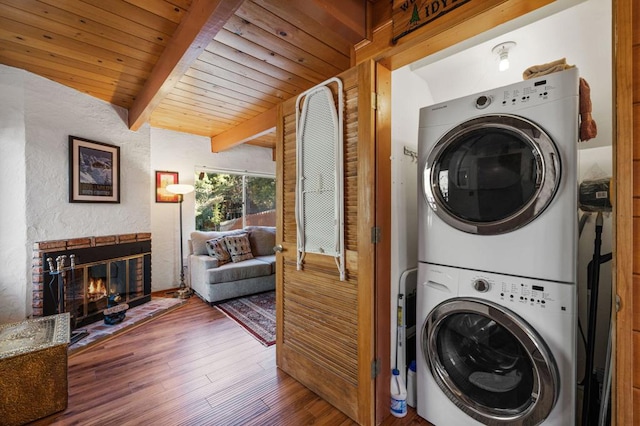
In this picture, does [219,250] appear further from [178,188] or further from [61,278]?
[61,278]

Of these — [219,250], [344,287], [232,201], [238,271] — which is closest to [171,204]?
[232,201]

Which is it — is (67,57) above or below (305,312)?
above

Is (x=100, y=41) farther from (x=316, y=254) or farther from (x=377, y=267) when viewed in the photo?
(x=377, y=267)

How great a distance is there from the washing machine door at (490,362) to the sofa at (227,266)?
107 inches

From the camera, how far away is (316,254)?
1750 mm

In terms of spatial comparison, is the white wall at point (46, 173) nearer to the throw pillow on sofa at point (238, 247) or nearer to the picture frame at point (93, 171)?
the picture frame at point (93, 171)

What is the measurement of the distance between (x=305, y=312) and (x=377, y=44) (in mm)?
1695

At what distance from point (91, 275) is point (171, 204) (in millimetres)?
1520

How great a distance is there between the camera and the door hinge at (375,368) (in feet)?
4.85

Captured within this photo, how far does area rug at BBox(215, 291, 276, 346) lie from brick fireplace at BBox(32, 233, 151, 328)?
106 centimetres

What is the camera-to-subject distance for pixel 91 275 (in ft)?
9.50

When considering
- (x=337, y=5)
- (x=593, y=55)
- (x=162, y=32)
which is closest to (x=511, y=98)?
(x=593, y=55)

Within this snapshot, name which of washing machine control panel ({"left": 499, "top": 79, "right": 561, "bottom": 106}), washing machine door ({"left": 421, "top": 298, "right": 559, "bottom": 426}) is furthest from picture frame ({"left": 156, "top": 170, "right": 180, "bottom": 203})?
washing machine control panel ({"left": 499, "top": 79, "right": 561, "bottom": 106})

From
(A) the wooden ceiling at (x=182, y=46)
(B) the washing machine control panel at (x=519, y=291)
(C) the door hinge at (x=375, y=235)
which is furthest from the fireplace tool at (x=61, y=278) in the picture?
(B) the washing machine control panel at (x=519, y=291)
